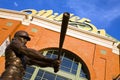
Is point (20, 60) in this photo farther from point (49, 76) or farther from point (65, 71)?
point (65, 71)

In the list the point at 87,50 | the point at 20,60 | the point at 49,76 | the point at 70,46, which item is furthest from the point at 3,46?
the point at 20,60

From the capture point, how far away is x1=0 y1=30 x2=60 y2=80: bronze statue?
4.48m

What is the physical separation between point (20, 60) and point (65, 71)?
9.19m

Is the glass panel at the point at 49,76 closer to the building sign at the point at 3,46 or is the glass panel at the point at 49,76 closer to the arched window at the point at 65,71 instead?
the arched window at the point at 65,71

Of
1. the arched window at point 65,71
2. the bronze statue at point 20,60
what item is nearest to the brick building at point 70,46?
the arched window at point 65,71

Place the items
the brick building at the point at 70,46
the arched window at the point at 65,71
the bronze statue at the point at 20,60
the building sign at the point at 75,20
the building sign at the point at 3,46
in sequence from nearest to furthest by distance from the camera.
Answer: the bronze statue at the point at 20,60 → the building sign at the point at 3,46 → the arched window at the point at 65,71 → the brick building at the point at 70,46 → the building sign at the point at 75,20

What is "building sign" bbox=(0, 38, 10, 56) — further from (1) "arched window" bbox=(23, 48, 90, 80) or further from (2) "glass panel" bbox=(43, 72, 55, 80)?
(2) "glass panel" bbox=(43, 72, 55, 80)

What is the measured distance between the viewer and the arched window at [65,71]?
12992mm

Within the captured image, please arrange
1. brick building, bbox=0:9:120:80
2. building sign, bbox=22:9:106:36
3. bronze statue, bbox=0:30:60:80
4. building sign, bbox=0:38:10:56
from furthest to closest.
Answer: building sign, bbox=22:9:106:36
brick building, bbox=0:9:120:80
building sign, bbox=0:38:10:56
bronze statue, bbox=0:30:60:80

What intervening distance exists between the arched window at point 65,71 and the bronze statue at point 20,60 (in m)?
8.02

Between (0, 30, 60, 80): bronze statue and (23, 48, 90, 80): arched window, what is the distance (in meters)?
8.02

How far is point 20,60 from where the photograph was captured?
4.68m

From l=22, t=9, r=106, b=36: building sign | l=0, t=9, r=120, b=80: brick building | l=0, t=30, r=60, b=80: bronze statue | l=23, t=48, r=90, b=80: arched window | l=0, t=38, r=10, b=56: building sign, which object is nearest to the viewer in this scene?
l=0, t=30, r=60, b=80: bronze statue

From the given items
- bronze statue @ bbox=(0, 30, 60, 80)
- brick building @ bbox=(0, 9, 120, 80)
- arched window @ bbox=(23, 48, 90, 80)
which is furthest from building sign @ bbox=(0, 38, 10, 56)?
bronze statue @ bbox=(0, 30, 60, 80)
